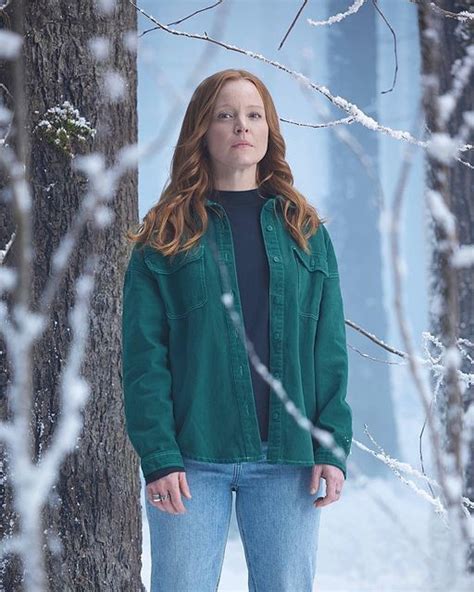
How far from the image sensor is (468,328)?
305cm

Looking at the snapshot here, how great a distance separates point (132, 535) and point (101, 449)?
0.21 metres

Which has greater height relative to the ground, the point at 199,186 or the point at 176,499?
the point at 199,186

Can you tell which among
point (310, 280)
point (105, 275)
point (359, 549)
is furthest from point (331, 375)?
point (359, 549)

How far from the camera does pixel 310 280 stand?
5.13ft

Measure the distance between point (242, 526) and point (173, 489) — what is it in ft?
0.53

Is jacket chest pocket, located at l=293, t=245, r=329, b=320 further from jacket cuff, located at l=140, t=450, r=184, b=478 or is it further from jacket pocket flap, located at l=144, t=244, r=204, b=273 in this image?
jacket cuff, located at l=140, t=450, r=184, b=478

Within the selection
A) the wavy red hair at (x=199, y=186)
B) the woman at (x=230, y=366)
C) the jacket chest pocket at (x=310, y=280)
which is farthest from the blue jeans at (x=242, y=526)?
the wavy red hair at (x=199, y=186)

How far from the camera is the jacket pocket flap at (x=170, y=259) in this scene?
152 centimetres

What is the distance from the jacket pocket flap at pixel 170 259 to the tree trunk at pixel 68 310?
35cm

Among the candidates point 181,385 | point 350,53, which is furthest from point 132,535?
point 350,53

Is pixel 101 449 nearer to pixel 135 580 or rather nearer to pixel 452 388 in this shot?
pixel 135 580

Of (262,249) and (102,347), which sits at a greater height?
(262,249)

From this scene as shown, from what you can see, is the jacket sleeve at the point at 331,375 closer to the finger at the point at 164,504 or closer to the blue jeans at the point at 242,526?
the blue jeans at the point at 242,526

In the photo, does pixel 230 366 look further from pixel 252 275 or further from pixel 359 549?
pixel 359 549
